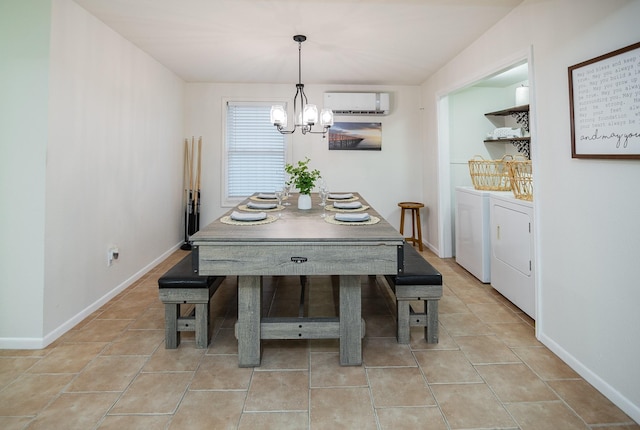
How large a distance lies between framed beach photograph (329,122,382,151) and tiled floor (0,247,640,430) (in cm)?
305

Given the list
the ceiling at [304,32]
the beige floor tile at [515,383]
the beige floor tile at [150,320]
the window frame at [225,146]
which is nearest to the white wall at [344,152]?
the window frame at [225,146]

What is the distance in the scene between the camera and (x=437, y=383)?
5.93 feet

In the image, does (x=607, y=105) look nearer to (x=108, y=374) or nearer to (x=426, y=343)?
(x=426, y=343)

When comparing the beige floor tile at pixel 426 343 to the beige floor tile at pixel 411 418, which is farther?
the beige floor tile at pixel 426 343

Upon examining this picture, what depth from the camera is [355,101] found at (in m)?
4.75

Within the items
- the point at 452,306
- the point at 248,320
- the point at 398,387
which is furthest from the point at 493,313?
the point at 248,320

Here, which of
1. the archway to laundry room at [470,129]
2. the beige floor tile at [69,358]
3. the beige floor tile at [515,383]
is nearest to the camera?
the beige floor tile at [515,383]

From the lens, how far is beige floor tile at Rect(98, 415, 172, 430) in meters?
1.49

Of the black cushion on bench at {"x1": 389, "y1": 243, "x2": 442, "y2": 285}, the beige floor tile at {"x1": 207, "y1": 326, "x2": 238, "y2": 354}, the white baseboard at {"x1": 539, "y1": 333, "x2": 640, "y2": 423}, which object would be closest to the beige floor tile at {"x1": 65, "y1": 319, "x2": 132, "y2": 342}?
the beige floor tile at {"x1": 207, "y1": 326, "x2": 238, "y2": 354}

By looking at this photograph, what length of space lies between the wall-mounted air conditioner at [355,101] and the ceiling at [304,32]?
42 centimetres

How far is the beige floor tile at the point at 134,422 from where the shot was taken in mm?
1491

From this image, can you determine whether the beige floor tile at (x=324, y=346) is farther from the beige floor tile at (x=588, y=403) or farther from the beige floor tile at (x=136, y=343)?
the beige floor tile at (x=588, y=403)

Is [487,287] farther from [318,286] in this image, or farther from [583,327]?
[318,286]

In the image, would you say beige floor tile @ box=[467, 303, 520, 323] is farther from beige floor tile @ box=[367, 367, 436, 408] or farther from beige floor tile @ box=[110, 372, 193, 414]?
beige floor tile @ box=[110, 372, 193, 414]
